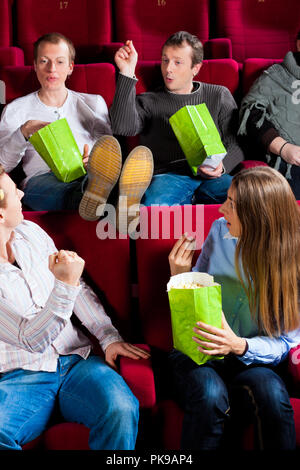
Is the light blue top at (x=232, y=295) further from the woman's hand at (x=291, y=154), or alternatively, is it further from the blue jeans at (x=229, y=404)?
the woman's hand at (x=291, y=154)

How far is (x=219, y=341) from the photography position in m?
0.84

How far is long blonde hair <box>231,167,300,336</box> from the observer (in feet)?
2.90

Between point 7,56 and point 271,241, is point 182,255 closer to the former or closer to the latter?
point 271,241

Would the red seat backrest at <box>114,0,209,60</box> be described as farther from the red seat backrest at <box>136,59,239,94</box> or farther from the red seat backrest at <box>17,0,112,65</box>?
the red seat backrest at <box>136,59,239,94</box>

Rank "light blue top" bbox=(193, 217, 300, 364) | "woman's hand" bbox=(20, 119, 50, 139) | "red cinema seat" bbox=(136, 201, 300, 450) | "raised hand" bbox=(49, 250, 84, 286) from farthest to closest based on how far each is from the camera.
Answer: "woman's hand" bbox=(20, 119, 50, 139)
"red cinema seat" bbox=(136, 201, 300, 450)
"light blue top" bbox=(193, 217, 300, 364)
"raised hand" bbox=(49, 250, 84, 286)

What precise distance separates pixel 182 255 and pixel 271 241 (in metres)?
0.15

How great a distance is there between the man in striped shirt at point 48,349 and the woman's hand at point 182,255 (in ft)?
0.47

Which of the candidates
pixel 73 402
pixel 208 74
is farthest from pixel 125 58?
pixel 73 402

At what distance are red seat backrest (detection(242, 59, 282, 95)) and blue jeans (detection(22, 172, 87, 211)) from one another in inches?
23.1

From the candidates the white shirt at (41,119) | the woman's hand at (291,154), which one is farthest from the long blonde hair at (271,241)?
the white shirt at (41,119)

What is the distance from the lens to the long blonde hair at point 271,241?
0.89 meters

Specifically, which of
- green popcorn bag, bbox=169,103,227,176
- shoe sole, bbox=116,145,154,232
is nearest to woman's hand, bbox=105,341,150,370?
shoe sole, bbox=116,145,154,232

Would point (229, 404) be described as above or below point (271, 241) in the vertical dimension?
below

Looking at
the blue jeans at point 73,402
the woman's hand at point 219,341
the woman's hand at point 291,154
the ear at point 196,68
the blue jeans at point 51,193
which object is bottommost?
the blue jeans at point 73,402
